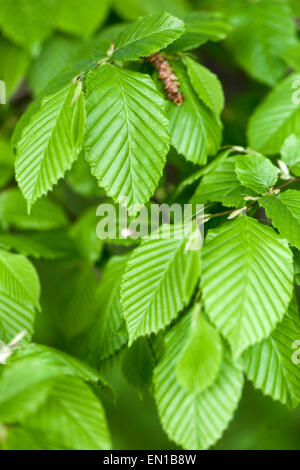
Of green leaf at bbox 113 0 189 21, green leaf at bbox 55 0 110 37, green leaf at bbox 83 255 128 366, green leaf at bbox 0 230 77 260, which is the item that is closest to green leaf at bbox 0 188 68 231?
green leaf at bbox 0 230 77 260

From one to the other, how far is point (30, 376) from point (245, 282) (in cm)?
25

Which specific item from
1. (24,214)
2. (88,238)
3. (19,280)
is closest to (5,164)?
(24,214)

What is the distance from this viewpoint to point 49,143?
2.04ft

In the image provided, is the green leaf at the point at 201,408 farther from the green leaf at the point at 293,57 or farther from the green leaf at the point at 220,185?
the green leaf at the point at 293,57

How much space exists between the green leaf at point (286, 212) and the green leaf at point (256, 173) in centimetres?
2

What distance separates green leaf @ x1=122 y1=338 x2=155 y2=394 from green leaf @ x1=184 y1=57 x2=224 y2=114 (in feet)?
1.15

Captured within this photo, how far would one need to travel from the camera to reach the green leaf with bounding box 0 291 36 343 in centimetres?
69

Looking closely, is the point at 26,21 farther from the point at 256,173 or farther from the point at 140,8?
the point at 256,173

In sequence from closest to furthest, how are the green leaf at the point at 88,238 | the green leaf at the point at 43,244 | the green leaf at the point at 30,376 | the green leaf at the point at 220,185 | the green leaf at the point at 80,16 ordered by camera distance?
the green leaf at the point at 30,376 < the green leaf at the point at 220,185 < the green leaf at the point at 43,244 < the green leaf at the point at 88,238 < the green leaf at the point at 80,16

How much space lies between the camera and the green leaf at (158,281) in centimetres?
54

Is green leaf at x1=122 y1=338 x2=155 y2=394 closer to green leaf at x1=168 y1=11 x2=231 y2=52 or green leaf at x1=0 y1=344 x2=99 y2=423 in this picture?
green leaf at x1=0 y1=344 x2=99 y2=423

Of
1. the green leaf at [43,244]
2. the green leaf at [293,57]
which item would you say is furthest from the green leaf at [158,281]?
the green leaf at [293,57]

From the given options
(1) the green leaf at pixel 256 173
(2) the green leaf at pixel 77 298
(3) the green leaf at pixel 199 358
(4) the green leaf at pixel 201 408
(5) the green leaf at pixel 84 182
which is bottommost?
(2) the green leaf at pixel 77 298
